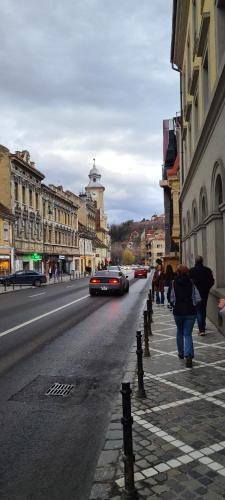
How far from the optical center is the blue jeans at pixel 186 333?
7.23 m

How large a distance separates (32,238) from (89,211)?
43.9m

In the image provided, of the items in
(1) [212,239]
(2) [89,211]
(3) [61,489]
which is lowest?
(3) [61,489]

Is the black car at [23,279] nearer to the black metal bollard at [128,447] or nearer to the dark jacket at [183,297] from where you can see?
the dark jacket at [183,297]

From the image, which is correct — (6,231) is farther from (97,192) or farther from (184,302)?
Result: (97,192)

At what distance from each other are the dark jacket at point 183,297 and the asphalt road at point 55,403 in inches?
58.0

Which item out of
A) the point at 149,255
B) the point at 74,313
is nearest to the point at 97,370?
the point at 74,313

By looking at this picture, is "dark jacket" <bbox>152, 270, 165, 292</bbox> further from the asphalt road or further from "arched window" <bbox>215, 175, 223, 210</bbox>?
"arched window" <bbox>215, 175, 223, 210</bbox>

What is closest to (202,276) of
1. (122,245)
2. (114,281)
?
(114,281)

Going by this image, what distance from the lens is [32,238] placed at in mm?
50125

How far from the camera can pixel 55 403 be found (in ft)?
18.5

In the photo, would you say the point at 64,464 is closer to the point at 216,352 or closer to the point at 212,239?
the point at 216,352

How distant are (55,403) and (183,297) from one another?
3.01 metres

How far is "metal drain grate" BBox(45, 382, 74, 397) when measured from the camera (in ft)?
19.9

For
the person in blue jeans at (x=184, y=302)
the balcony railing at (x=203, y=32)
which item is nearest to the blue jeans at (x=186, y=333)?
the person in blue jeans at (x=184, y=302)
